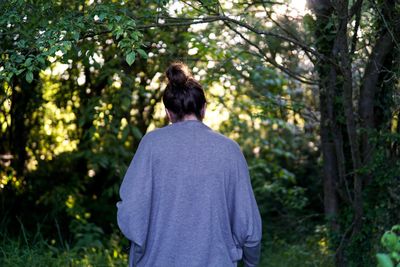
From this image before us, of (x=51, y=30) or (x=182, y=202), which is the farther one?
(x=51, y=30)

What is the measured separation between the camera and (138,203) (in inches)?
124

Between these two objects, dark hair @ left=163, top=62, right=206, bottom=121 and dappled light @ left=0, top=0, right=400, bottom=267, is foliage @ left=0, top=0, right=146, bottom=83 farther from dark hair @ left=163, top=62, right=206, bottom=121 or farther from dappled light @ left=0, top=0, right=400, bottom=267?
dark hair @ left=163, top=62, right=206, bottom=121

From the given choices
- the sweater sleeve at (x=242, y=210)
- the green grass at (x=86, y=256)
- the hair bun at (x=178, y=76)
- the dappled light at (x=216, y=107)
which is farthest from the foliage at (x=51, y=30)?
the green grass at (x=86, y=256)

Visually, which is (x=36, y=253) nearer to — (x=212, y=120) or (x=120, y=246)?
(x=120, y=246)

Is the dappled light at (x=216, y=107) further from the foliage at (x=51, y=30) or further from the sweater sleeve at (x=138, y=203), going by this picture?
the sweater sleeve at (x=138, y=203)

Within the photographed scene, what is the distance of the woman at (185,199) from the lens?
3.17 m

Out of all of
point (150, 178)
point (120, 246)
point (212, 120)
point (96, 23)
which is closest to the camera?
point (150, 178)

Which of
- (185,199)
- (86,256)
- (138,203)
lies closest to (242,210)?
(185,199)

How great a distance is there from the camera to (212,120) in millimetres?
8961

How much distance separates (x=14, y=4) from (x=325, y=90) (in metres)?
2.59

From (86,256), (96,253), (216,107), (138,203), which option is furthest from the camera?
(216,107)

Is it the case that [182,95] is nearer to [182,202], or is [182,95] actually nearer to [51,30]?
[182,202]

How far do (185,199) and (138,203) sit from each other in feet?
0.73

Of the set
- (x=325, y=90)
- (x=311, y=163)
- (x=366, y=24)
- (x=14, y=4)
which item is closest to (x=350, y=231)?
(x=325, y=90)
